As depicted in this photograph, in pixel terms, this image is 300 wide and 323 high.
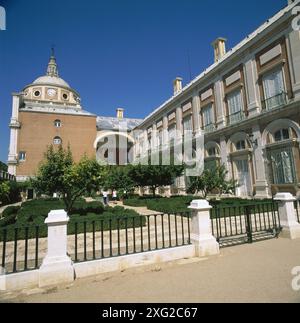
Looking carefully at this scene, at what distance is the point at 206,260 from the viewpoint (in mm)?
5160

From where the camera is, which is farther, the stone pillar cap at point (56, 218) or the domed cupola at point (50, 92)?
the domed cupola at point (50, 92)

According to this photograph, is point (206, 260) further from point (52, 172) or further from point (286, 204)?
point (52, 172)

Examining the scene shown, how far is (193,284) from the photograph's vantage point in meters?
3.87

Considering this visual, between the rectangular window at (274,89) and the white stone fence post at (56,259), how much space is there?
51.7 feet

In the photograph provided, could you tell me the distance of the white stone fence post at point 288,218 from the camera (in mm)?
6711

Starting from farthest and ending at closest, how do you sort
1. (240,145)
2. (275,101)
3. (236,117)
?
(236,117) → (240,145) → (275,101)

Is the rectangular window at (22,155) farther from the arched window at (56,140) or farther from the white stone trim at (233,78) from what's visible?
the white stone trim at (233,78)

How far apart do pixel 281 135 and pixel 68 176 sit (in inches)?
542

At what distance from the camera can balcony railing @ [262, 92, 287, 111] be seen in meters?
15.0

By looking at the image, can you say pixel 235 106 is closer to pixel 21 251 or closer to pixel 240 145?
pixel 240 145

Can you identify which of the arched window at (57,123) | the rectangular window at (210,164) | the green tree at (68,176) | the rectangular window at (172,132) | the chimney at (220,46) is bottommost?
the green tree at (68,176)

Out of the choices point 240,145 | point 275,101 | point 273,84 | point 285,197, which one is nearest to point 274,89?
point 273,84

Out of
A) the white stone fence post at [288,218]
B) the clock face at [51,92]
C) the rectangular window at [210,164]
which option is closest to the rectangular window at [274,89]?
the rectangular window at [210,164]

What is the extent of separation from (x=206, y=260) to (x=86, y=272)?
2.62 metres
